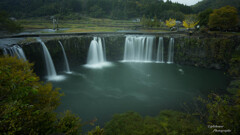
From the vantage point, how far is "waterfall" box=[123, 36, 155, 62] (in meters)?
32.8

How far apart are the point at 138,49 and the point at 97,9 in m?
66.8

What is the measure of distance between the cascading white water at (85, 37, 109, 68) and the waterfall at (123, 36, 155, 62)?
621cm

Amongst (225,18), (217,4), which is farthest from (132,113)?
(217,4)

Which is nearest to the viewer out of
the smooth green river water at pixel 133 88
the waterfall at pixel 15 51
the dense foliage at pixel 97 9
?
the smooth green river water at pixel 133 88

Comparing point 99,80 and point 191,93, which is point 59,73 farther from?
point 191,93

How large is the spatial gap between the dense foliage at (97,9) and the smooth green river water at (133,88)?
47.3 m

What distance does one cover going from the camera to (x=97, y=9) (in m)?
88.5

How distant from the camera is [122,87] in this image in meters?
20.9

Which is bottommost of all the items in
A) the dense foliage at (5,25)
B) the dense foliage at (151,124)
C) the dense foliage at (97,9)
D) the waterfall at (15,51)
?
the dense foliage at (151,124)

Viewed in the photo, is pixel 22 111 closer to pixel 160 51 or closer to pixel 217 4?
pixel 160 51

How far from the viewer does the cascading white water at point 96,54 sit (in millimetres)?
29911

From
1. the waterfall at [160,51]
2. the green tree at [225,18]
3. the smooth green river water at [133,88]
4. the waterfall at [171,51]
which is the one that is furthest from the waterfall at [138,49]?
the green tree at [225,18]

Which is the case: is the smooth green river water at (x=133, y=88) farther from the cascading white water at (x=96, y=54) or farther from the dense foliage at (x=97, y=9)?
the dense foliage at (x=97, y=9)

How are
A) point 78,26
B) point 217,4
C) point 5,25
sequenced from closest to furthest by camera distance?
point 5,25 < point 78,26 < point 217,4
